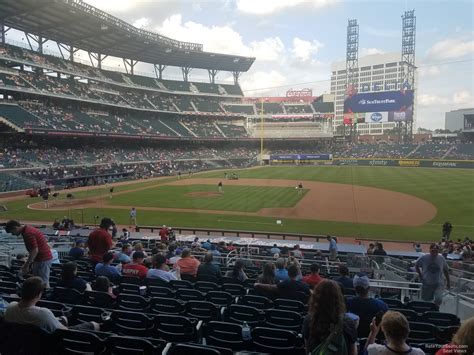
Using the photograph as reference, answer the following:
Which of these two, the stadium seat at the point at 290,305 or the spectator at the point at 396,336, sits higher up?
the spectator at the point at 396,336

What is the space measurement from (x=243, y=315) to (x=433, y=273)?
491cm

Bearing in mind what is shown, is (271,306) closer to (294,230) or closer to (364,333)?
(364,333)

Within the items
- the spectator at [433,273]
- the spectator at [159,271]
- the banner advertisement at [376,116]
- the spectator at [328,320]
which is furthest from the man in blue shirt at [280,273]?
the banner advertisement at [376,116]

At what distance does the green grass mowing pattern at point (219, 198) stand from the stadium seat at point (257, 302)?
23.5 meters

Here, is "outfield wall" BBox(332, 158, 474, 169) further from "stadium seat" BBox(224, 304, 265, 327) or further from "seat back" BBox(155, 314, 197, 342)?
"seat back" BBox(155, 314, 197, 342)

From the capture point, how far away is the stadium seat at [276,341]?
4.55 m

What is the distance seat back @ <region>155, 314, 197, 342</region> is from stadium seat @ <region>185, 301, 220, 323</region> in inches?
28.2

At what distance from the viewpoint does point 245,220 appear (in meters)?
26.7

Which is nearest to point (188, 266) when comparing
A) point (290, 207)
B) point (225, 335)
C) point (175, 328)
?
point (175, 328)

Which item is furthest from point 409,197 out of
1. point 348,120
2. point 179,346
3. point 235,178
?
point 348,120

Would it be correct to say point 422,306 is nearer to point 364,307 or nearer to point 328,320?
point 364,307

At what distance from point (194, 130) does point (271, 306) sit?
80224mm

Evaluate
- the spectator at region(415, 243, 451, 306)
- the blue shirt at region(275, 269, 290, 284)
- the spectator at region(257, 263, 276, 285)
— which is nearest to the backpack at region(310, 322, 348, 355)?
the spectator at region(257, 263, 276, 285)

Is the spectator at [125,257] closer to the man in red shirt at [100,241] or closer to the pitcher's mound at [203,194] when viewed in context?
the man in red shirt at [100,241]
